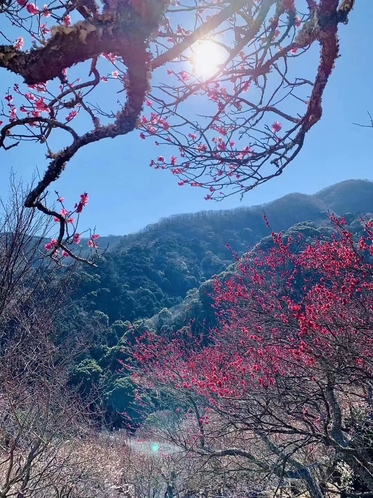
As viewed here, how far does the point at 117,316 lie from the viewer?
2952 cm

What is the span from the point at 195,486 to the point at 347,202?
49.8 m

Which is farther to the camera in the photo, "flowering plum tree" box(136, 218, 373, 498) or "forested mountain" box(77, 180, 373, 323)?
"forested mountain" box(77, 180, 373, 323)

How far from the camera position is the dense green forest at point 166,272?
66.5 ft

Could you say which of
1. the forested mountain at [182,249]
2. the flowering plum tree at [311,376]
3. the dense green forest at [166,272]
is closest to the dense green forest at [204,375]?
the flowering plum tree at [311,376]

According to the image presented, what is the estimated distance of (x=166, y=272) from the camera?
40.1 m

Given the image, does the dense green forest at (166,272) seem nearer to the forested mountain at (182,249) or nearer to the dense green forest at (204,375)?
the forested mountain at (182,249)

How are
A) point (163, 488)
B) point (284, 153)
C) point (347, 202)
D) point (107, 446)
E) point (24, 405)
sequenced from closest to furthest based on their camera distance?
point (284, 153) → point (24, 405) → point (163, 488) → point (107, 446) → point (347, 202)

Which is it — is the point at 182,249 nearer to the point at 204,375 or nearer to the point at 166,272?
the point at 166,272

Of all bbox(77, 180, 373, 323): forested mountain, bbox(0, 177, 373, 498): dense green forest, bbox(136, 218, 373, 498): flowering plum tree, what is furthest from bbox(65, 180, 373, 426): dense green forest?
bbox(136, 218, 373, 498): flowering plum tree

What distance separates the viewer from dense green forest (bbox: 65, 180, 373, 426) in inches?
798

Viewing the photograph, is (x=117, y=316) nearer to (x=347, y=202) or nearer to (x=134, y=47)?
(x=134, y=47)

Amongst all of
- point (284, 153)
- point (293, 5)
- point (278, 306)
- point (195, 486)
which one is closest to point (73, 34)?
point (284, 153)

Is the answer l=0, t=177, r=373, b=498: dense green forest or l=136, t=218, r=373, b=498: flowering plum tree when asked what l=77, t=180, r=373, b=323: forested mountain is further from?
l=136, t=218, r=373, b=498: flowering plum tree

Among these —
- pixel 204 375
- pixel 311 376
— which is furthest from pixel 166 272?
pixel 311 376
